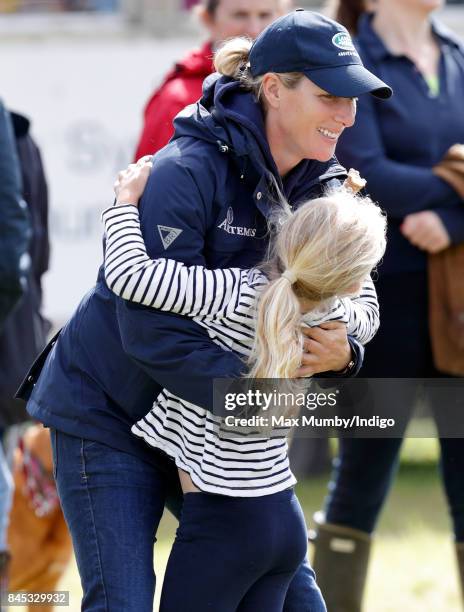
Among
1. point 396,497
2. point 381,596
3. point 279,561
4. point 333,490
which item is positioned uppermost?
point 279,561

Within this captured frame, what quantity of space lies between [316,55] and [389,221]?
1264 mm

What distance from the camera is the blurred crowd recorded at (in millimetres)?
3770

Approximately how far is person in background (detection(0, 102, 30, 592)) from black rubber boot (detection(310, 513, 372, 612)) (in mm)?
898

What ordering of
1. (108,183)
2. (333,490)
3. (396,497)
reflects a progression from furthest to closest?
(108,183) → (396,497) → (333,490)

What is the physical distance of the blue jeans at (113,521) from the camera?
267 centimetres

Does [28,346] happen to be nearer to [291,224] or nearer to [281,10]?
[281,10]

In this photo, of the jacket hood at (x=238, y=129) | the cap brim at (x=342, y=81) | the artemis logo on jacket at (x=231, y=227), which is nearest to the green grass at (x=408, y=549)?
the artemis logo on jacket at (x=231, y=227)

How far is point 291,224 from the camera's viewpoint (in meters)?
2.61

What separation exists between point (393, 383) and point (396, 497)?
97.1 inches

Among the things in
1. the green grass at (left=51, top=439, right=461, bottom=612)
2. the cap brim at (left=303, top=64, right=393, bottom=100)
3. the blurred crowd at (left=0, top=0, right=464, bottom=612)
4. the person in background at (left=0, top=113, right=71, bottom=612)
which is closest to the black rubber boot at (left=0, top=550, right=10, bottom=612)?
the blurred crowd at (left=0, top=0, right=464, bottom=612)

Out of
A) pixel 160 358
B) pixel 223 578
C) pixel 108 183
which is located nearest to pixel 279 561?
pixel 223 578

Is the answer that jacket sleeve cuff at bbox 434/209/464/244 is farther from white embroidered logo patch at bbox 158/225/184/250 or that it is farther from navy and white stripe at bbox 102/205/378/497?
white embroidered logo patch at bbox 158/225/184/250

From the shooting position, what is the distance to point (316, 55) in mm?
2660

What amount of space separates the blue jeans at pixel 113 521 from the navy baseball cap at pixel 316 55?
87 centimetres
